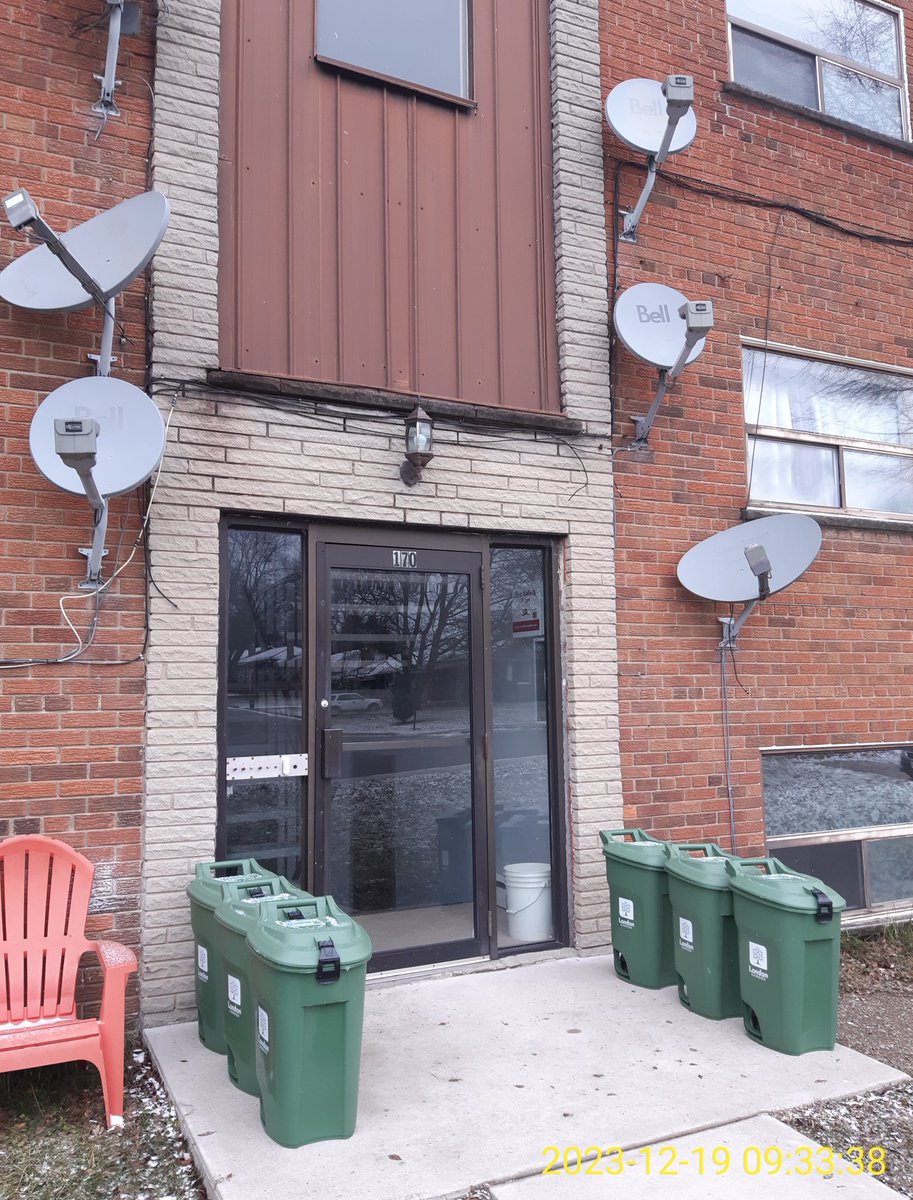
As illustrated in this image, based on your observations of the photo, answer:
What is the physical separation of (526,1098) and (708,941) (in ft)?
4.22

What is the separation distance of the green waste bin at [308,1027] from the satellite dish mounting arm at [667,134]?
194 inches

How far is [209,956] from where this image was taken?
416cm

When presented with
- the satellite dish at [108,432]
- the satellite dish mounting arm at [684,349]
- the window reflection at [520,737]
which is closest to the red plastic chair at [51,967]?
the satellite dish at [108,432]

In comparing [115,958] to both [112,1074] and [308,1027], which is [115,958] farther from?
[308,1027]

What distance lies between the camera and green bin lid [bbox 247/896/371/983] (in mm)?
3283

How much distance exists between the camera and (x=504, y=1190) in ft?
10.3

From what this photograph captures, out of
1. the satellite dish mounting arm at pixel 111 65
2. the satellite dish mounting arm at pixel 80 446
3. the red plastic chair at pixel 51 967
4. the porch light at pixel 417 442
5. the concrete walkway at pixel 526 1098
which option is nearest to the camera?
the concrete walkway at pixel 526 1098

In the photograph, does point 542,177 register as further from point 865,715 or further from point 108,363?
point 865,715

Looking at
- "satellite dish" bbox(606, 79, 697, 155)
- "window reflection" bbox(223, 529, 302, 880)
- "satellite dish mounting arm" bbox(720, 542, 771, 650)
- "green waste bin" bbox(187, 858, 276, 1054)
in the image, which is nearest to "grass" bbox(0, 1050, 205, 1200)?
"green waste bin" bbox(187, 858, 276, 1054)

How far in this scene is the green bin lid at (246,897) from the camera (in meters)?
3.71

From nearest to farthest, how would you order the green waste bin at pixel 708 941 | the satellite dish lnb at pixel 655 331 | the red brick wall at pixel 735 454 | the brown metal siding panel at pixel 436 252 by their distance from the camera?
1. the green waste bin at pixel 708 941
2. the brown metal siding panel at pixel 436 252
3. the satellite dish lnb at pixel 655 331
4. the red brick wall at pixel 735 454

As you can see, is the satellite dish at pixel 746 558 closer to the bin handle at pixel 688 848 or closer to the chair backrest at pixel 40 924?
the bin handle at pixel 688 848

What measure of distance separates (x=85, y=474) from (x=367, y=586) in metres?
1.85

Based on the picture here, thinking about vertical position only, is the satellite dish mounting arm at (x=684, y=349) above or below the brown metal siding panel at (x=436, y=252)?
below
